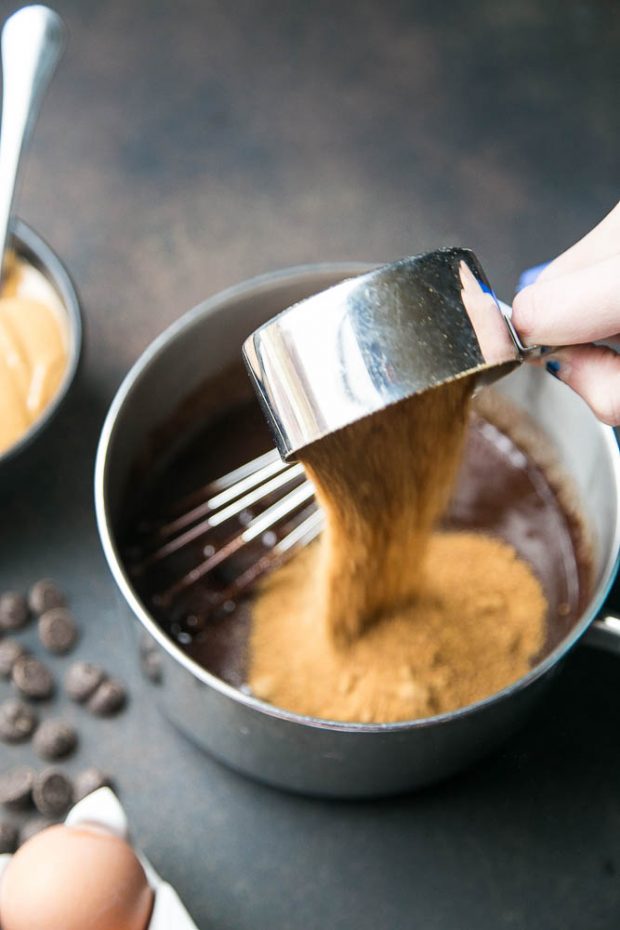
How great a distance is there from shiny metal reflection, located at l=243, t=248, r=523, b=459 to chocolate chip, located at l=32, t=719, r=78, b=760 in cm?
34

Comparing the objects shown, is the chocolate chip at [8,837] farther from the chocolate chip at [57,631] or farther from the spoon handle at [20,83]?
the spoon handle at [20,83]

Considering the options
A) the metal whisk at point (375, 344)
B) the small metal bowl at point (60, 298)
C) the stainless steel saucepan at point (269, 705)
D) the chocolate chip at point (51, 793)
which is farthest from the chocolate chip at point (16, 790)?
the metal whisk at point (375, 344)

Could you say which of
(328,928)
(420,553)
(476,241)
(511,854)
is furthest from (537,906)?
(476,241)

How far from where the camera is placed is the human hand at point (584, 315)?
1.89 ft

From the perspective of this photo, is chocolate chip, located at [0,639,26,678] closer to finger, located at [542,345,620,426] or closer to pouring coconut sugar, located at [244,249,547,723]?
pouring coconut sugar, located at [244,249,547,723]

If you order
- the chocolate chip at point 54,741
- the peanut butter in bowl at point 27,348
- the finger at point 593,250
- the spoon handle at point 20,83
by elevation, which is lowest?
the chocolate chip at point 54,741

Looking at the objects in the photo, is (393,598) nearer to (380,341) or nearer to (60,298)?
(380,341)

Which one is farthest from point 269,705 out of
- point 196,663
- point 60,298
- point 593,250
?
point 60,298

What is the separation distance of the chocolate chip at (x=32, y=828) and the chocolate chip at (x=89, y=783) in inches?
1.1

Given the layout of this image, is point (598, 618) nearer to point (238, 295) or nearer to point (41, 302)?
point (238, 295)

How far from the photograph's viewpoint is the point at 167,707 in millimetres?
773

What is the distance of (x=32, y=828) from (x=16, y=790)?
3 cm

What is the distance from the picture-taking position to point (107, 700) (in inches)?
32.5

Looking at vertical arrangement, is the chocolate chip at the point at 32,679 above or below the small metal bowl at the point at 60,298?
below
